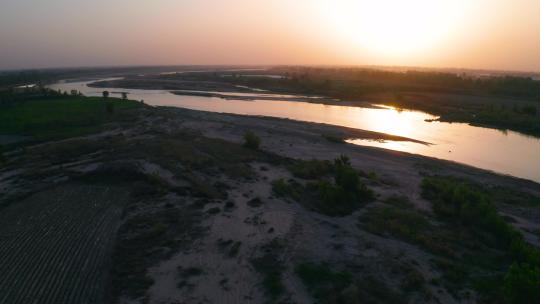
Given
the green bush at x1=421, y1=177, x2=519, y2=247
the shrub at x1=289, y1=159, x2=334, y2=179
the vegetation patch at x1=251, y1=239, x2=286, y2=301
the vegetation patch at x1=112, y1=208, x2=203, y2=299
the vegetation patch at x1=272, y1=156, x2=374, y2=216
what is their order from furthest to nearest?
the shrub at x1=289, y1=159, x2=334, y2=179, the vegetation patch at x1=272, y1=156, x2=374, y2=216, the green bush at x1=421, y1=177, x2=519, y2=247, the vegetation patch at x1=112, y1=208, x2=203, y2=299, the vegetation patch at x1=251, y1=239, x2=286, y2=301

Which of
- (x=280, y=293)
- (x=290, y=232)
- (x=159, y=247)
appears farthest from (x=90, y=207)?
(x=280, y=293)

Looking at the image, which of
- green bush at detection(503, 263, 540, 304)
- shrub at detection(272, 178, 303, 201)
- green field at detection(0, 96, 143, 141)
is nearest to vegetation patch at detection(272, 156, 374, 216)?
shrub at detection(272, 178, 303, 201)

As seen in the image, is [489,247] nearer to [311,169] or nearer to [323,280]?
[323,280]

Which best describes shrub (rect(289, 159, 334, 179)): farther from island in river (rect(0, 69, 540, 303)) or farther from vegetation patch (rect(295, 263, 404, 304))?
vegetation patch (rect(295, 263, 404, 304))

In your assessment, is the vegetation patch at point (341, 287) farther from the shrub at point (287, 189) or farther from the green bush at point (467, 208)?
the shrub at point (287, 189)

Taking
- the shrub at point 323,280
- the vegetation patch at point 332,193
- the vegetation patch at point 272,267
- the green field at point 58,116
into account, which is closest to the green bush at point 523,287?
the shrub at point 323,280
